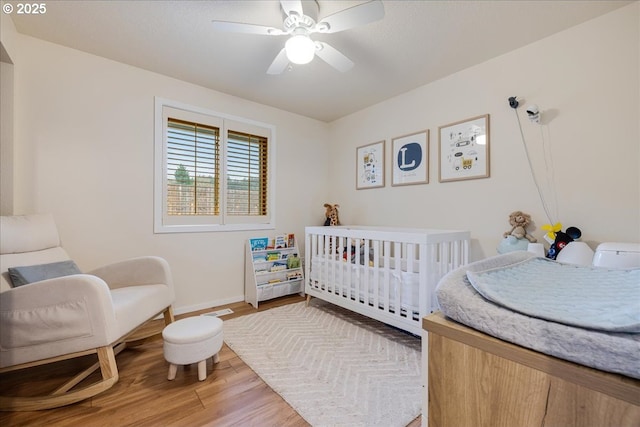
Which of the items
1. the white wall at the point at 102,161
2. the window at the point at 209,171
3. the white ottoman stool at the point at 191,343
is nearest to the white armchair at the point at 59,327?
the white ottoman stool at the point at 191,343

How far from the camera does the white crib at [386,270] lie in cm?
183

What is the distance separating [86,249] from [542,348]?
2883 mm

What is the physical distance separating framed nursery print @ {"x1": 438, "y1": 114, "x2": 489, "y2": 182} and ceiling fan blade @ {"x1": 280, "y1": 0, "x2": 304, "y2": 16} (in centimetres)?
165

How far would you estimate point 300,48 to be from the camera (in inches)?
64.2

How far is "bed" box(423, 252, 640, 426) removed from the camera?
477 millimetres

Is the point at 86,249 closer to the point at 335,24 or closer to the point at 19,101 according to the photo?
the point at 19,101

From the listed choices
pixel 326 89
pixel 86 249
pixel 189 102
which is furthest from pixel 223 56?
pixel 86 249

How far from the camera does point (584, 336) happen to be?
51 cm

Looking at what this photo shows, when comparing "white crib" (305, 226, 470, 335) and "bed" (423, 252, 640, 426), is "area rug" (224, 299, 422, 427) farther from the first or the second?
"bed" (423, 252, 640, 426)

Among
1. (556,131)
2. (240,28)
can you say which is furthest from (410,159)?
(240,28)

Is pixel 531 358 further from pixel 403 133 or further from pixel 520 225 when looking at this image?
pixel 403 133

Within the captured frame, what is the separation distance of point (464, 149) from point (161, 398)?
2.79 meters

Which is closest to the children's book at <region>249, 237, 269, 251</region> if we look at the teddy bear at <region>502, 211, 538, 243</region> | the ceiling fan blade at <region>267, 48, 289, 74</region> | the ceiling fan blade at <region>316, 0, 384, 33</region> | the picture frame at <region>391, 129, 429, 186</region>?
the picture frame at <region>391, 129, 429, 186</region>

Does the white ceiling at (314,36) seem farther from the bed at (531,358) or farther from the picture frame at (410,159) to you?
the bed at (531,358)
